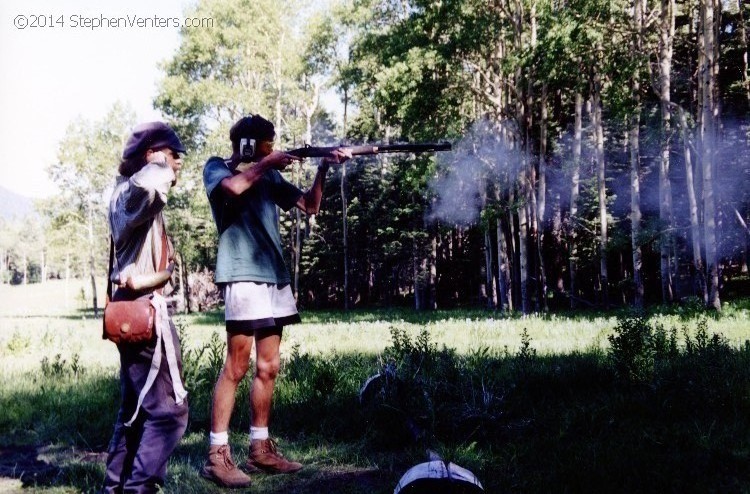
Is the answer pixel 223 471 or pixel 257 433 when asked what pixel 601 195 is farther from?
pixel 223 471

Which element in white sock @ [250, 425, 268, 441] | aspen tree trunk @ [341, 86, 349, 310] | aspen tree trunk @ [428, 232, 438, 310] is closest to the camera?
white sock @ [250, 425, 268, 441]

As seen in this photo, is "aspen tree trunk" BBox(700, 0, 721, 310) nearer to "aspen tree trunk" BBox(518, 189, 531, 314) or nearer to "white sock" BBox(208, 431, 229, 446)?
"aspen tree trunk" BBox(518, 189, 531, 314)

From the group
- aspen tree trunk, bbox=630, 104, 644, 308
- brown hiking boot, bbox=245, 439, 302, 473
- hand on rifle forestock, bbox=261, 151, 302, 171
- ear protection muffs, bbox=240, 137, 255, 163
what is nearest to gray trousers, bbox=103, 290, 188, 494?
brown hiking boot, bbox=245, 439, 302, 473

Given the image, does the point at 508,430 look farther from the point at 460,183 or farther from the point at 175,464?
the point at 460,183

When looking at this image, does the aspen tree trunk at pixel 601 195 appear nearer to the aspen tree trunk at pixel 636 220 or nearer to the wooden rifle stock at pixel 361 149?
the aspen tree trunk at pixel 636 220

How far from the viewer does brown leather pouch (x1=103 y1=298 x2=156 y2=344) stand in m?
3.04

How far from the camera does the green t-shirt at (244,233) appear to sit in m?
3.95

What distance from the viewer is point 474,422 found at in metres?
4.79

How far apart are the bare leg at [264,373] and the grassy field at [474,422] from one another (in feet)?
1.47

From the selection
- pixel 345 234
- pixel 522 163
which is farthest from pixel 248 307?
pixel 345 234

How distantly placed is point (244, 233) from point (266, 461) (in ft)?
5.17

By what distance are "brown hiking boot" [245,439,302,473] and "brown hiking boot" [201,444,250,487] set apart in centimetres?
17

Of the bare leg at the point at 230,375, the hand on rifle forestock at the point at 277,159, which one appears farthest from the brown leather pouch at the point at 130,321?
the hand on rifle forestock at the point at 277,159

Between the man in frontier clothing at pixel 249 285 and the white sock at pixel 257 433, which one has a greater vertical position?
the man in frontier clothing at pixel 249 285
